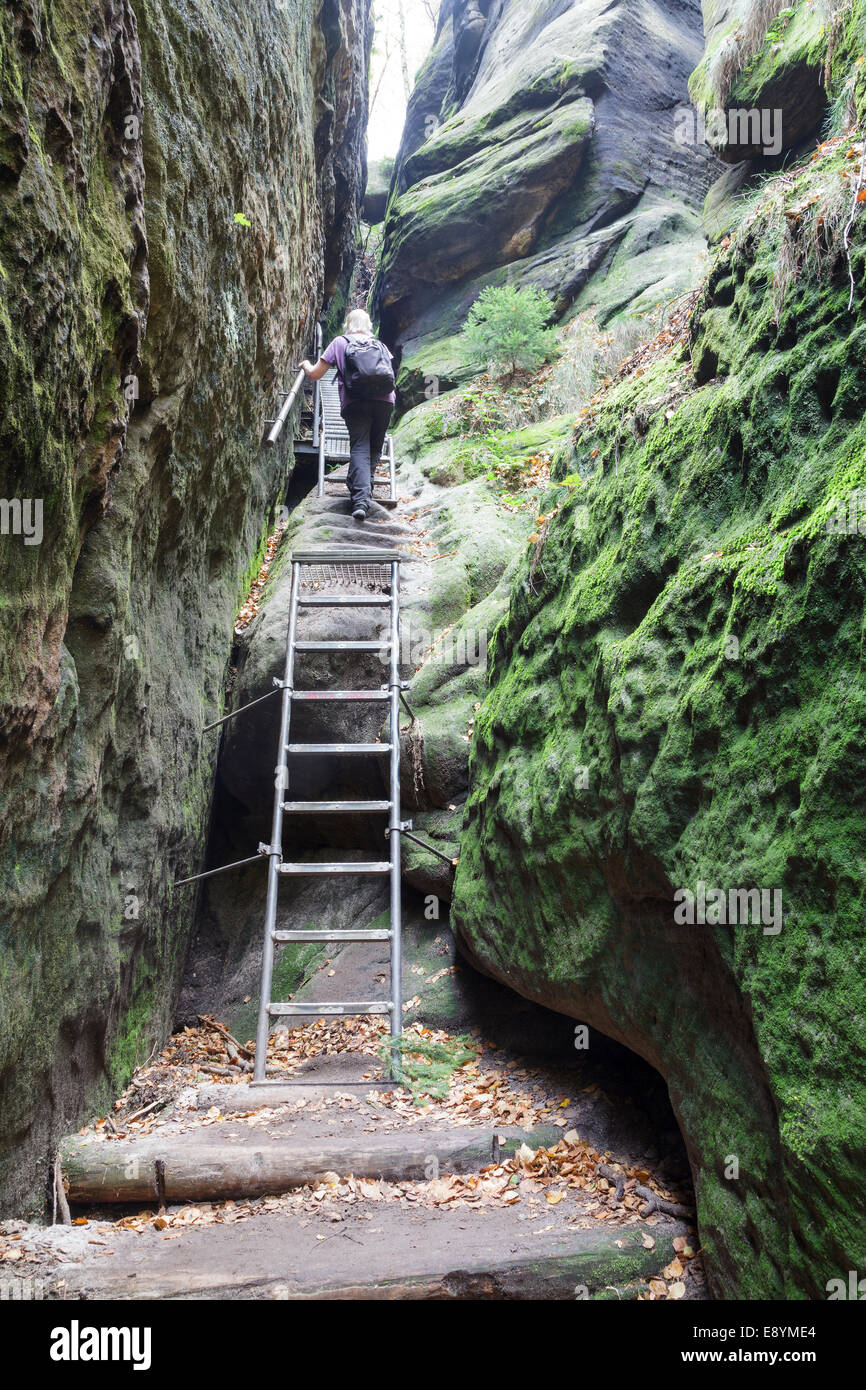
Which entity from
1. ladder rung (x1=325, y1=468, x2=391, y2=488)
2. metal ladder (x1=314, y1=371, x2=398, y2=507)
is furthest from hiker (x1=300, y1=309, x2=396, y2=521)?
ladder rung (x1=325, y1=468, x2=391, y2=488)

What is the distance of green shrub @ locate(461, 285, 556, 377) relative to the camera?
13.0m

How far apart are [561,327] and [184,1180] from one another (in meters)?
14.0

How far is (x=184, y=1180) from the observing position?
3.77 metres

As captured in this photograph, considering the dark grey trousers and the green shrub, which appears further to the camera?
the green shrub

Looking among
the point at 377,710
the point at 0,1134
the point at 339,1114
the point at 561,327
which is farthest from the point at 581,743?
the point at 561,327

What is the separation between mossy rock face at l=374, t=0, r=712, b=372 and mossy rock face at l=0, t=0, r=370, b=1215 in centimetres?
821

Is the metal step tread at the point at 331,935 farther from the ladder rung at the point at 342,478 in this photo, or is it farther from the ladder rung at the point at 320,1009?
the ladder rung at the point at 342,478

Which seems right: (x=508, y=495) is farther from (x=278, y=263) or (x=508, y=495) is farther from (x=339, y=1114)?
(x=339, y=1114)

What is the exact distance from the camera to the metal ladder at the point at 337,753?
5234 mm

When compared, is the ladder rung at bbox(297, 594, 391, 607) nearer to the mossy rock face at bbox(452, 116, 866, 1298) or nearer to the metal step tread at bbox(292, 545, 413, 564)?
the metal step tread at bbox(292, 545, 413, 564)

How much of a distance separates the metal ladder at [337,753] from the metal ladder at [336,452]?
2295mm

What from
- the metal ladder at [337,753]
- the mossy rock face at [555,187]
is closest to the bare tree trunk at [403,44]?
the mossy rock face at [555,187]

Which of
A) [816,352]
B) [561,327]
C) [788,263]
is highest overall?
[561,327]
